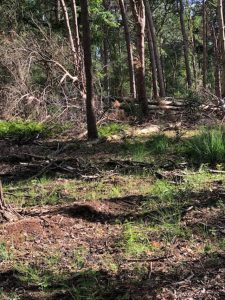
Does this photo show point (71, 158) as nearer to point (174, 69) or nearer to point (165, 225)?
point (165, 225)

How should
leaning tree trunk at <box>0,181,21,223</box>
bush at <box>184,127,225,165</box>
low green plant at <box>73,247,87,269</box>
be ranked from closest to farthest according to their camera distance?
low green plant at <box>73,247,87,269</box>
leaning tree trunk at <box>0,181,21,223</box>
bush at <box>184,127,225,165</box>

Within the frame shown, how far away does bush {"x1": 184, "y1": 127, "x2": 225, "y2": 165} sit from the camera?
323 inches

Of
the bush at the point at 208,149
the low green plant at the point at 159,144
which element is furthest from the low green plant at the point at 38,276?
the low green plant at the point at 159,144

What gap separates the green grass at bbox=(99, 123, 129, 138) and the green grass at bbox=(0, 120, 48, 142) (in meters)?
1.66

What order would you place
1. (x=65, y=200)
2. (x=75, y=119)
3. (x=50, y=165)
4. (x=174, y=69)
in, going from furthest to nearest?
(x=174, y=69)
(x=75, y=119)
(x=50, y=165)
(x=65, y=200)

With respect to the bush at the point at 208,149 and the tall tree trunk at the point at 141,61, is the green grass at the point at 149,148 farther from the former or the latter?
the tall tree trunk at the point at 141,61

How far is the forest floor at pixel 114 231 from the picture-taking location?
13.3 ft

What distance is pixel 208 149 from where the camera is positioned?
8.23 m

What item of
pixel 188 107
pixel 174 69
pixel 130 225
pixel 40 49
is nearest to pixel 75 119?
pixel 40 49

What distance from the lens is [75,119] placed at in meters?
→ 13.0

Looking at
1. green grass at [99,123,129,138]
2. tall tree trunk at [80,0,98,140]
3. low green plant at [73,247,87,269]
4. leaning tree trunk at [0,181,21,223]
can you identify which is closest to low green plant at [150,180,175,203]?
low green plant at [73,247,87,269]

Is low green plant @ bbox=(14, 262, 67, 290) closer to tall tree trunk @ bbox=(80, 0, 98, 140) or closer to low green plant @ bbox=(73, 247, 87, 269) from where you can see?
low green plant @ bbox=(73, 247, 87, 269)

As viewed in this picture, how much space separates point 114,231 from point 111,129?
7348mm

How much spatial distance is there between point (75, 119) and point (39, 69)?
276 cm
